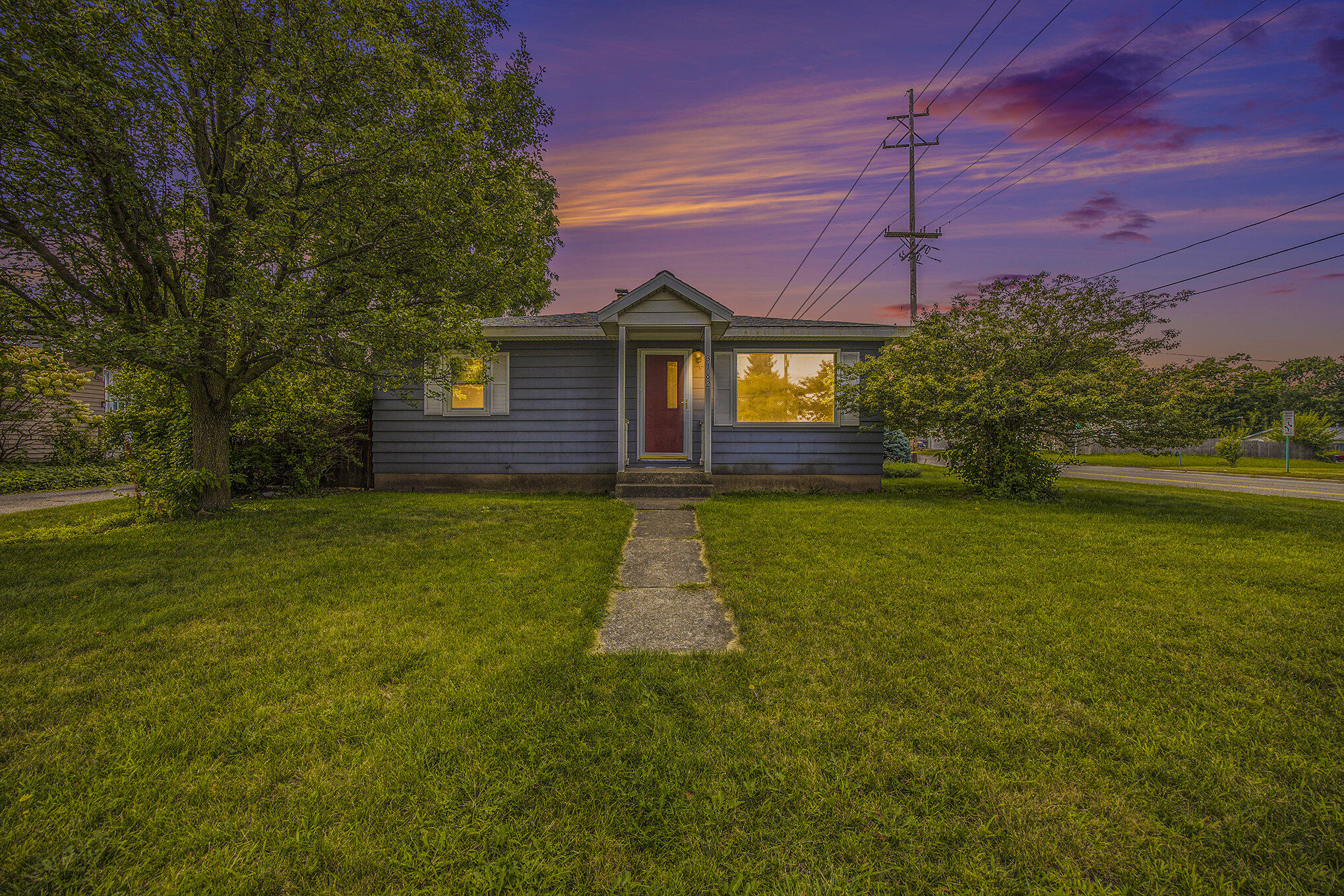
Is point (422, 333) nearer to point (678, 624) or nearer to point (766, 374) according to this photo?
point (678, 624)

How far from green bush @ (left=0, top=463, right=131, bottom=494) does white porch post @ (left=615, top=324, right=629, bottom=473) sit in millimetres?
9868

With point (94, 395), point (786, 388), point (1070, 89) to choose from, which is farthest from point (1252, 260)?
point (94, 395)

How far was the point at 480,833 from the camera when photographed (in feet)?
5.29

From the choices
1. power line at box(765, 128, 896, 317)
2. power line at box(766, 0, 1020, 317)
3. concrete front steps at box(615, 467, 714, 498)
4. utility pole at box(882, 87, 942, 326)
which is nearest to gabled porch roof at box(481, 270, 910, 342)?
concrete front steps at box(615, 467, 714, 498)

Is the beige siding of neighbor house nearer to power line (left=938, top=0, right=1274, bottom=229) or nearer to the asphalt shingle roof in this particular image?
the asphalt shingle roof

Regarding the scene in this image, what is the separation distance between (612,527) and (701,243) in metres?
16.2

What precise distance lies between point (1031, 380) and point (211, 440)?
12333 mm

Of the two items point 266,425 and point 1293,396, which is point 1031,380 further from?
point 1293,396

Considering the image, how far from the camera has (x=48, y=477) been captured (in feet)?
35.3

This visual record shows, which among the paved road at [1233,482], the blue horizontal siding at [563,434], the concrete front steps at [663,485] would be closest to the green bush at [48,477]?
the blue horizontal siding at [563,434]

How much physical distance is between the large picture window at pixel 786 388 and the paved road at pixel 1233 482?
9.68 metres

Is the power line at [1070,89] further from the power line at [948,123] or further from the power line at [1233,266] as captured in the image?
the power line at [1233,266]

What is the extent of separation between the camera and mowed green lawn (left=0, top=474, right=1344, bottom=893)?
1520 mm

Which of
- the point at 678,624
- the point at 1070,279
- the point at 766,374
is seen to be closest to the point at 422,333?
the point at 678,624
